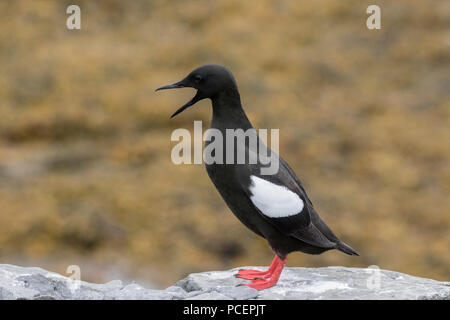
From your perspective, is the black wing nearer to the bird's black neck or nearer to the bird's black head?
the bird's black neck

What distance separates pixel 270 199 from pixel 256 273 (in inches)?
36.8

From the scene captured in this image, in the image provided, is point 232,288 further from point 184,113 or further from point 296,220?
point 184,113

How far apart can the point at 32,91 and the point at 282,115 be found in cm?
512

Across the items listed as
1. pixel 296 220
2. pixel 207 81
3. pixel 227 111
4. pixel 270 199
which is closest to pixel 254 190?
pixel 270 199

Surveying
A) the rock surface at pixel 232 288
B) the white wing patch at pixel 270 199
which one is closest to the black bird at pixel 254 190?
the white wing patch at pixel 270 199

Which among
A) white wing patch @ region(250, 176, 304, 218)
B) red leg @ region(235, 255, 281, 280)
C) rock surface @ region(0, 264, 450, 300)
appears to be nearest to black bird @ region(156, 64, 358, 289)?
white wing patch @ region(250, 176, 304, 218)

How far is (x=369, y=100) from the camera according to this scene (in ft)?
49.9

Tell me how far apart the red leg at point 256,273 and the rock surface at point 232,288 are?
0.07 metres

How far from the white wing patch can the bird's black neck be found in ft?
1.56

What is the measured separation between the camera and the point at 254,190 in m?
5.83

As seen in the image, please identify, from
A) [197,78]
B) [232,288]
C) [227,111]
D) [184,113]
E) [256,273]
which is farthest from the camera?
[184,113]

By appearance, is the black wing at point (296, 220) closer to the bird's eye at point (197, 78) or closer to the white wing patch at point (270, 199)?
the white wing patch at point (270, 199)

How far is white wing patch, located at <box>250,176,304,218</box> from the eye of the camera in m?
5.84

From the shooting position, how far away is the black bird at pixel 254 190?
5832 millimetres
